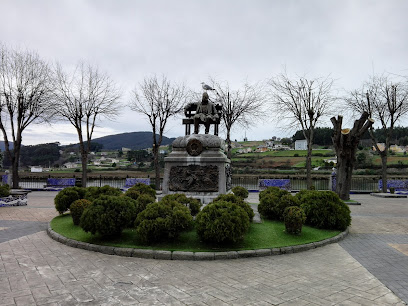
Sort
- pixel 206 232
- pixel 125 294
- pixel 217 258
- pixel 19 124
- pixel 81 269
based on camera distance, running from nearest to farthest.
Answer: pixel 125 294, pixel 81 269, pixel 217 258, pixel 206 232, pixel 19 124

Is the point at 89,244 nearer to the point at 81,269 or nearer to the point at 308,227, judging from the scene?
the point at 81,269

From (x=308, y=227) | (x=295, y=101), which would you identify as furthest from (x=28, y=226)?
(x=295, y=101)

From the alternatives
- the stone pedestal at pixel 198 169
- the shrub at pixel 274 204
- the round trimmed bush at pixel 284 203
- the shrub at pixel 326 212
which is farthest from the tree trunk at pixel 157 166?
Answer: the shrub at pixel 326 212

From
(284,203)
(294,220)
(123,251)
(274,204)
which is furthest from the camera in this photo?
(274,204)

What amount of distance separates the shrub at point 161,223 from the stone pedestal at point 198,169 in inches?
150

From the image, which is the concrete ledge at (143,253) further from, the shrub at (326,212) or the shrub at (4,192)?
the shrub at (4,192)

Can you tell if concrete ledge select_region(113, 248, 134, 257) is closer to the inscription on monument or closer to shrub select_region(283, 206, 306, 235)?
shrub select_region(283, 206, 306, 235)

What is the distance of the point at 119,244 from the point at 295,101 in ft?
62.8

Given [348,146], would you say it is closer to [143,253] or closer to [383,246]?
[383,246]

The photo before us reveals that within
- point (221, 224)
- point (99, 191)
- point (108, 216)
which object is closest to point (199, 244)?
point (221, 224)

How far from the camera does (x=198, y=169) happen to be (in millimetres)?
11000

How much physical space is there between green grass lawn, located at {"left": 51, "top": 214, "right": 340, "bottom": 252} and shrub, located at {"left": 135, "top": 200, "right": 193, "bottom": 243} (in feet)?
0.66

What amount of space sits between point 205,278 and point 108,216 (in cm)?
Result: 302

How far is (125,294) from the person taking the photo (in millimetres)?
4285
